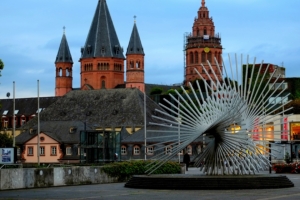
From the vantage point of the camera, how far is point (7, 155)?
124ft

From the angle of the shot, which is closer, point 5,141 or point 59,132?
point 5,141

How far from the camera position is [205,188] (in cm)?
3422

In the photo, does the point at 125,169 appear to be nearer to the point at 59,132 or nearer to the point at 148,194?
the point at 148,194

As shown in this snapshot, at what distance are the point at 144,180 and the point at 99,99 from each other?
114555 mm

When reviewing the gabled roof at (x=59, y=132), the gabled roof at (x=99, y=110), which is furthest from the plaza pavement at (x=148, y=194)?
the gabled roof at (x=99, y=110)

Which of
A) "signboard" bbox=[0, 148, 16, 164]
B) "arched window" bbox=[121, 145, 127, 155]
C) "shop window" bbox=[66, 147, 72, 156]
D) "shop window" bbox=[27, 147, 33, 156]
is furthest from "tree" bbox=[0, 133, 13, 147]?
"signboard" bbox=[0, 148, 16, 164]

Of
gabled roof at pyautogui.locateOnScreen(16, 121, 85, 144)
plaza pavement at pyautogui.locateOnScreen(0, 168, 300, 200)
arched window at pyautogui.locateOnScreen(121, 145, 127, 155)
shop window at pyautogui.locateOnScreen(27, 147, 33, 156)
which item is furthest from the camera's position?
gabled roof at pyautogui.locateOnScreen(16, 121, 85, 144)

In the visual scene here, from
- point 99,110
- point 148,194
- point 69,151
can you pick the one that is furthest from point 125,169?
point 99,110

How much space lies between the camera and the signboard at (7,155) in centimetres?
3750

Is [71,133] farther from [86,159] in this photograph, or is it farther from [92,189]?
[92,189]

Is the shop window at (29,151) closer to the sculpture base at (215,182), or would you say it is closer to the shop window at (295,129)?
the shop window at (295,129)

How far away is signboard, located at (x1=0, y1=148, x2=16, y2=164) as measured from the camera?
37.5m

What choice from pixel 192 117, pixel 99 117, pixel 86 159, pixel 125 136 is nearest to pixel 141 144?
pixel 125 136

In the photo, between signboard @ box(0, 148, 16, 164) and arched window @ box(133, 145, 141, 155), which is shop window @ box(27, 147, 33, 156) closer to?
arched window @ box(133, 145, 141, 155)
